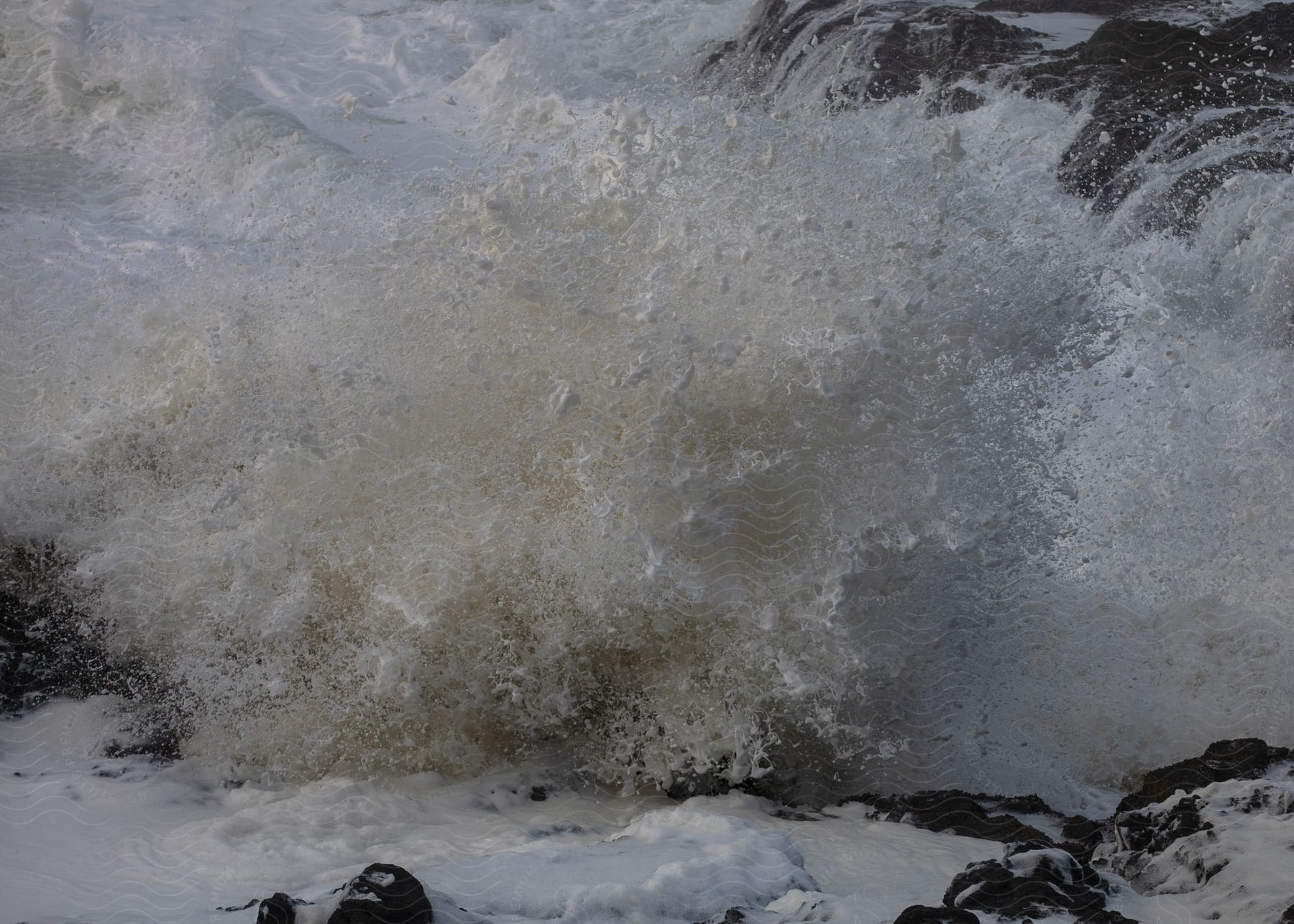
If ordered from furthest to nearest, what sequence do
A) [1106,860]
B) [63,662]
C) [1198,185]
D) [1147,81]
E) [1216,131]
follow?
[1147,81]
[1216,131]
[1198,185]
[63,662]
[1106,860]

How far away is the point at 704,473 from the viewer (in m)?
3.01

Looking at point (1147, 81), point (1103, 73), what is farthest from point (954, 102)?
point (1147, 81)

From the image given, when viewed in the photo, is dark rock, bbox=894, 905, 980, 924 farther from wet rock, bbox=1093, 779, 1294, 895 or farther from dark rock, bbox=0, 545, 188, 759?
dark rock, bbox=0, 545, 188, 759

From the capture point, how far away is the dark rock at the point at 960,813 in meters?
2.56

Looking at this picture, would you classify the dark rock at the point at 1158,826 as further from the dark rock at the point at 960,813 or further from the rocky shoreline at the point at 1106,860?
the dark rock at the point at 960,813

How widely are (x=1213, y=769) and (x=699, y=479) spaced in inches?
55.2

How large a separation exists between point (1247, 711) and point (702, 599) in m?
1.45

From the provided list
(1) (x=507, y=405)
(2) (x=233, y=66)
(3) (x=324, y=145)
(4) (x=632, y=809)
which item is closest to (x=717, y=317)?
(1) (x=507, y=405)

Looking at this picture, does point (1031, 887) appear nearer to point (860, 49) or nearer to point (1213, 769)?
point (1213, 769)

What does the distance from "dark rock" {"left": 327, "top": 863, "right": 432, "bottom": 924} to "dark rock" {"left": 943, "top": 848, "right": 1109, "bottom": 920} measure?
95 cm

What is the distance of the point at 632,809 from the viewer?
2842 mm

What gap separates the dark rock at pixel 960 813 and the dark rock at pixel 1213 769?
0.79 ft

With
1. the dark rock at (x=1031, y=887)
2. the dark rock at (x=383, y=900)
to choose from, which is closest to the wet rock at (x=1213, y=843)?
the dark rock at (x=1031, y=887)

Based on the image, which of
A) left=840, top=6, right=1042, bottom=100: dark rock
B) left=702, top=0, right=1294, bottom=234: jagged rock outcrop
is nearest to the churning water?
left=702, top=0, right=1294, bottom=234: jagged rock outcrop
